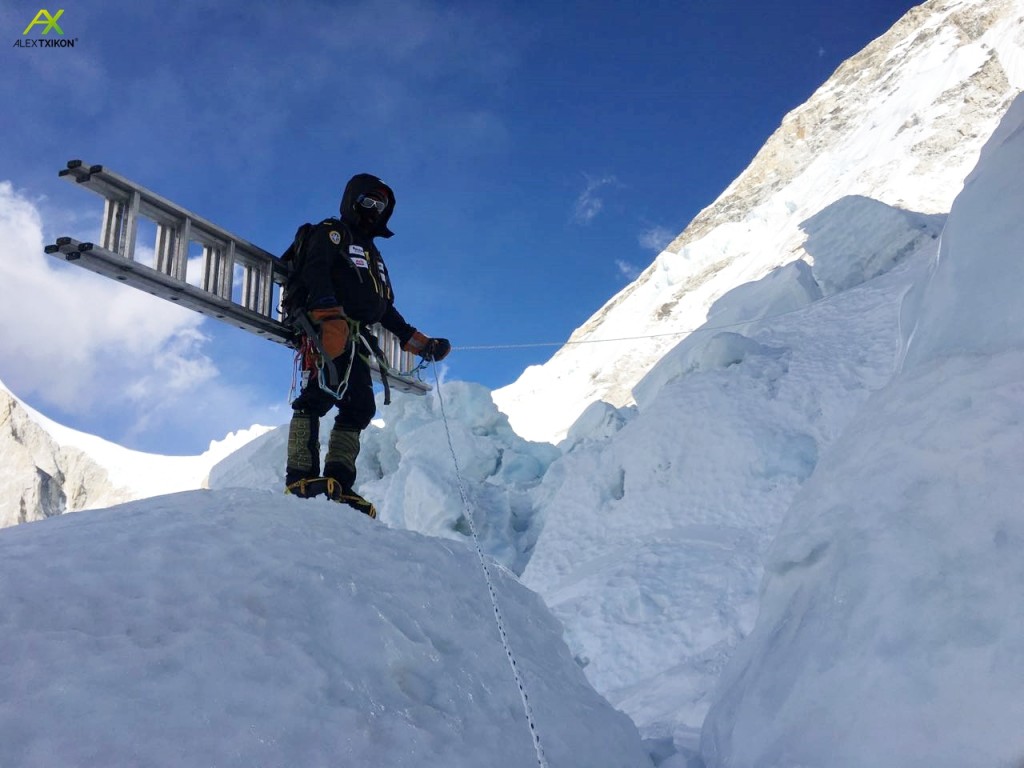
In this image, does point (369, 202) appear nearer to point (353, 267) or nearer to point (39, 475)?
point (353, 267)

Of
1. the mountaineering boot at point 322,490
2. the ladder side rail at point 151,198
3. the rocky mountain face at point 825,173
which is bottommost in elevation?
the mountaineering boot at point 322,490

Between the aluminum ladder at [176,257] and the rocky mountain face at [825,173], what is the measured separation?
1104 centimetres

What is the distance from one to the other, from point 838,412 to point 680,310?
2271 cm

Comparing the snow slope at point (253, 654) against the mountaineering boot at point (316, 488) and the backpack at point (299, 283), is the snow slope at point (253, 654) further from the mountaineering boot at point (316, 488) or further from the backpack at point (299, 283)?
the backpack at point (299, 283)

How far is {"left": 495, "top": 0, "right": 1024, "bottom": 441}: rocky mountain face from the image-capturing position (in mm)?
18484

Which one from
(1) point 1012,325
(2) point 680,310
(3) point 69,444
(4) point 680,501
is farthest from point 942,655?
(2) point 680,310

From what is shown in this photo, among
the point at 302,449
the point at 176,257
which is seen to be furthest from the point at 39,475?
the point at 302,449

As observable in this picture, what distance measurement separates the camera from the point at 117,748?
0.72 m

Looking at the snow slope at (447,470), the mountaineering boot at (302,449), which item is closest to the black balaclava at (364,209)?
the mountaineering boot at (302,449)

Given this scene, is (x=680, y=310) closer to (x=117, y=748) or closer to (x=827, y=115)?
(x=827, y=115)

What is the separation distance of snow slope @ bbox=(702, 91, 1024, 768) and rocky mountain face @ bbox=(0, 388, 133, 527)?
20.3 m

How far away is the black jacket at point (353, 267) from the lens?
9.98 ft

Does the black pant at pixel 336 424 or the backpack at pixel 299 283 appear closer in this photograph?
the black pant at pixel 336 424

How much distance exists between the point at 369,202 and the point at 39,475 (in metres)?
19.8
